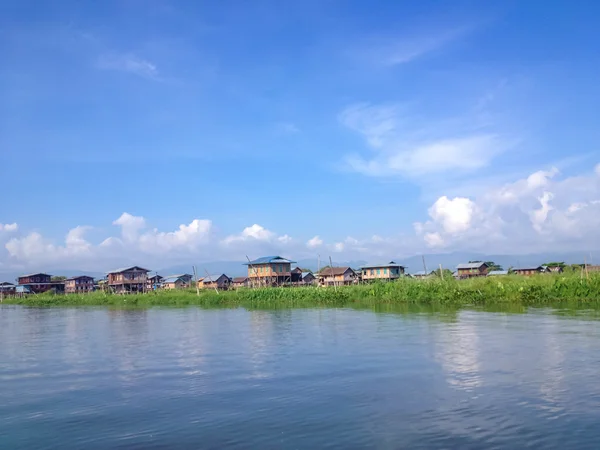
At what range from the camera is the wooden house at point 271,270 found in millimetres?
70750

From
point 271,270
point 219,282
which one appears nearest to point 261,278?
point 271,270

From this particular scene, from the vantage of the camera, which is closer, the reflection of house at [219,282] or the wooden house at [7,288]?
the reflection of house at [219,282]

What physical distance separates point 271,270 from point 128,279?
1067 inches

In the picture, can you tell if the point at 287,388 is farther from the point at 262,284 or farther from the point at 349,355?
A: the point at 262,284

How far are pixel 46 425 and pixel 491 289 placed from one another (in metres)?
30.8

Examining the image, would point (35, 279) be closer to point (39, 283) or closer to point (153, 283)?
point (39, 283)

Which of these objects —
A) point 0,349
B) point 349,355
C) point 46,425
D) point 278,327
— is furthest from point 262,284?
point 46,425

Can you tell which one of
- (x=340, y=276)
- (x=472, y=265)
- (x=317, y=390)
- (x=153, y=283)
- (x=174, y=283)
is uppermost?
(x=153, y=283)

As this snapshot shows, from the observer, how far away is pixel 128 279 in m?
83.4

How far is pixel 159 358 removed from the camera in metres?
17.0

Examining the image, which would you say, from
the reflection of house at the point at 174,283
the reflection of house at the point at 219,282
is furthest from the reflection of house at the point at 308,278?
the reflection of house at the point at 174,283

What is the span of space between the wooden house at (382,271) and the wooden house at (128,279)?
116ft

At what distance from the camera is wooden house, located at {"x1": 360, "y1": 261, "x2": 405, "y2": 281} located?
72.6 metres

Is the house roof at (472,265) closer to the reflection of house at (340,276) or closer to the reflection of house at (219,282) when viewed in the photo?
the reflection of house at (340,276)
